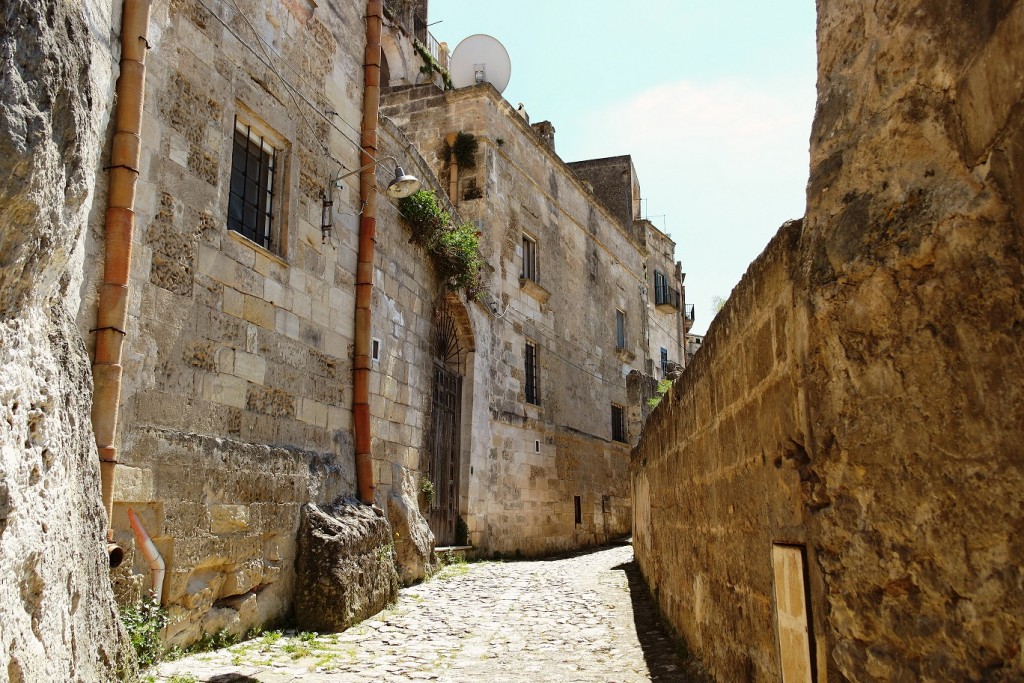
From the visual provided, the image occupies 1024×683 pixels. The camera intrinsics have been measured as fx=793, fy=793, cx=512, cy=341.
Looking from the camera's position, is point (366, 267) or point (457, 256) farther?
point (457, 256)

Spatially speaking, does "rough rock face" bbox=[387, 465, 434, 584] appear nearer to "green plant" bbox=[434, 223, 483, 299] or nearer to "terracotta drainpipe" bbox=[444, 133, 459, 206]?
"green plant" bbox=[434, 223, 483, 299]

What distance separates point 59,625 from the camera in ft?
10.1

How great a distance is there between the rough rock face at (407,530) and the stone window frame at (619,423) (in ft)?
35.0

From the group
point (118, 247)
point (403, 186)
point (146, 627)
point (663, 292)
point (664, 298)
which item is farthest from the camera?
point (663, 292)

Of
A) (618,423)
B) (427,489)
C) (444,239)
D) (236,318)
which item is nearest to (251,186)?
(236,318)

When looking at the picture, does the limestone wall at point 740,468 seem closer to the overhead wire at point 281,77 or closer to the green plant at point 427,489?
the overhead wire at point 281,77

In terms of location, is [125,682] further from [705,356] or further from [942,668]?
[942,668]

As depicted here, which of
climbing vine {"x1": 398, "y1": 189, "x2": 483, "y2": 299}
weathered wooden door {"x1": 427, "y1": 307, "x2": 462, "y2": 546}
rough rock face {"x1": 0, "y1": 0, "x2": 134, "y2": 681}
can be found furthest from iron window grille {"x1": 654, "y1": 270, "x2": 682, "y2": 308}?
rough rock face {"x1": 0, "y1": 0, "x2": 134, "y2": 681}

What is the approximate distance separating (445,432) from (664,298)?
55.6 ft

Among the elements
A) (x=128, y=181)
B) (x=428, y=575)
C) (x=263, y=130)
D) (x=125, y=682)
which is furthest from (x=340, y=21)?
(x=125, y=682)

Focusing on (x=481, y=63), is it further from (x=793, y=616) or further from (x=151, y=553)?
(x=793, y=616)

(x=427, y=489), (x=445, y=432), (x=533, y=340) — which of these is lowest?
(x=427, y=489)

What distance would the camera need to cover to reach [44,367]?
10.4 ft

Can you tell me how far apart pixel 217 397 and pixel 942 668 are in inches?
214
